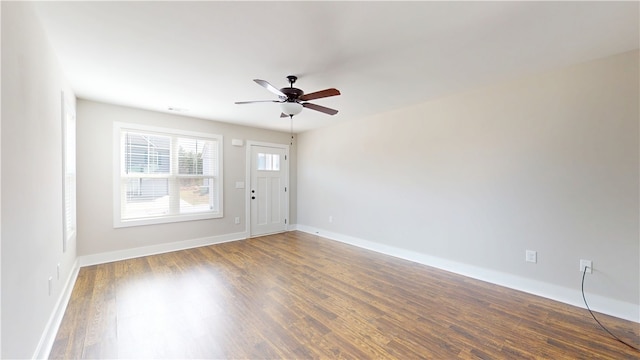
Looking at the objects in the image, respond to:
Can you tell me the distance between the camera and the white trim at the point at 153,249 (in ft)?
11.9

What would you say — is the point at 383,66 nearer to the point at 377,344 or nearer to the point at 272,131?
the point at 377,344

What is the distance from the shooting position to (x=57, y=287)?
2250 millimetres

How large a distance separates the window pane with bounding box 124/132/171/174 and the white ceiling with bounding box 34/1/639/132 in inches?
38.8

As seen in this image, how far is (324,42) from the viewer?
207 centimetres

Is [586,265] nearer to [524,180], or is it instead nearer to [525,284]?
[525,284]

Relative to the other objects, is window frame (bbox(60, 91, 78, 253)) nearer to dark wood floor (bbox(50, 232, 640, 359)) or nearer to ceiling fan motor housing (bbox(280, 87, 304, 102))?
dark wood floor (bbox(50, 232, 640, 359))

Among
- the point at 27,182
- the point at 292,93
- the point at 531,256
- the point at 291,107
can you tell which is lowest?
the point at 531,256

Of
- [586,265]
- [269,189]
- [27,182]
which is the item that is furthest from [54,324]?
[586,265]

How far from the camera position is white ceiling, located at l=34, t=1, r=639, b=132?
1.70 meters

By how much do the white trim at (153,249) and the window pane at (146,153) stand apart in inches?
49.1

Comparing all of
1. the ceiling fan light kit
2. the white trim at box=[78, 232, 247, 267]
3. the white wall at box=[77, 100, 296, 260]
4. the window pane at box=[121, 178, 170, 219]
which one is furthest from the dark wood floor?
the ceiling fan light kit

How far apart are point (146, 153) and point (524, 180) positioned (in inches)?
212

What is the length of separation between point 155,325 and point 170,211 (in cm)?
261

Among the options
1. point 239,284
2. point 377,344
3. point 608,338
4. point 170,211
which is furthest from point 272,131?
point 608,338
